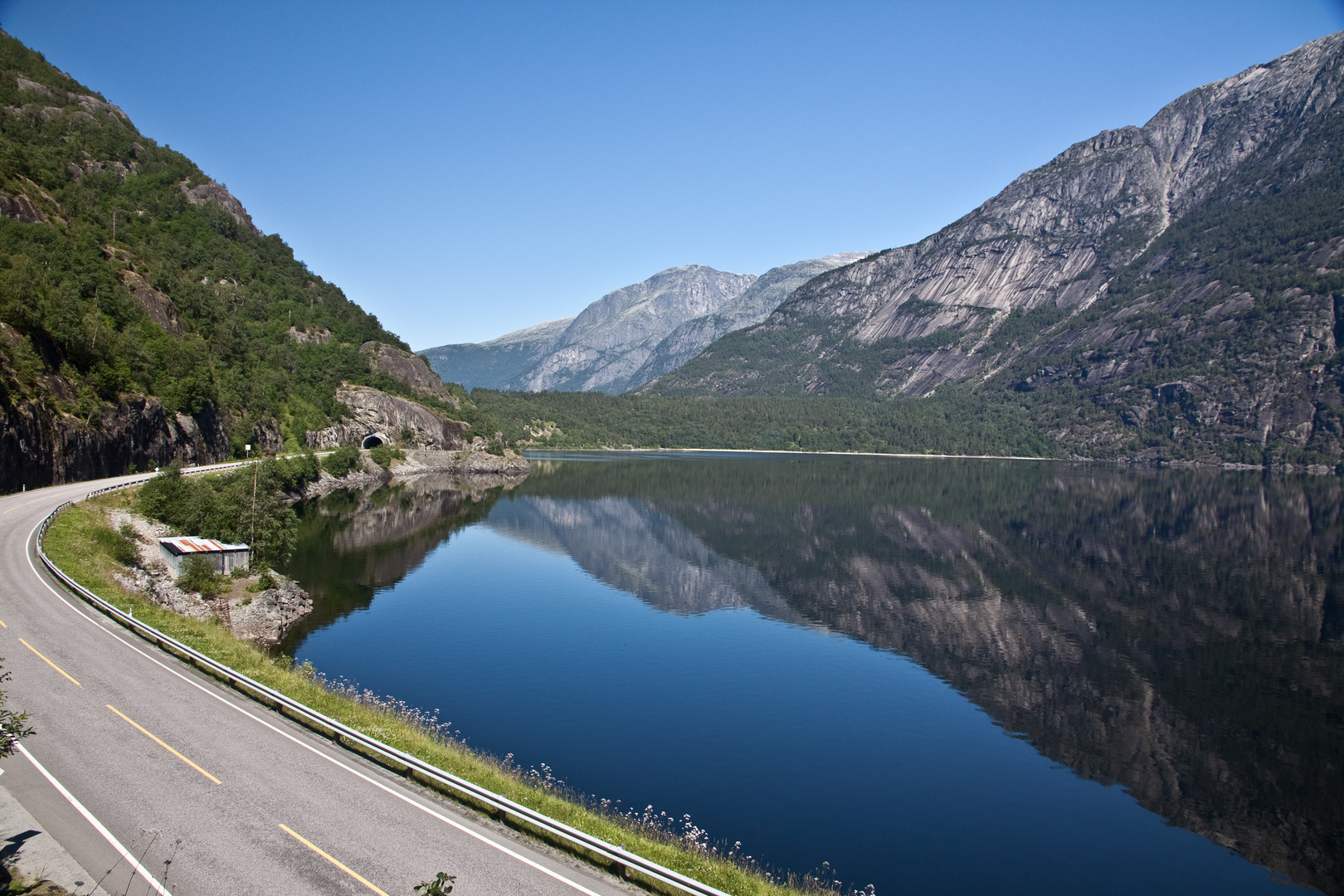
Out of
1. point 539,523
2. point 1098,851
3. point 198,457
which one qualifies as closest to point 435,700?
point 1098,851

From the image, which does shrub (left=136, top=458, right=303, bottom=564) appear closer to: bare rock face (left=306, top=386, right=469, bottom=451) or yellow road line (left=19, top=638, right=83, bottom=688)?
yellow road line (left=19, top=638, right=83, bottom=688)

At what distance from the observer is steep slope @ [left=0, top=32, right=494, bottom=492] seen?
216 ft

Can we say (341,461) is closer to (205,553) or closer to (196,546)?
(196,546)

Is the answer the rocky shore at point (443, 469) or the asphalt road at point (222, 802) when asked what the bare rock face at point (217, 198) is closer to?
the rocky shore at point (443, 469)

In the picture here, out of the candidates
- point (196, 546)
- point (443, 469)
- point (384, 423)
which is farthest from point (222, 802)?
point (443, 469)

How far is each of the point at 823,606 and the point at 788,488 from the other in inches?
3478

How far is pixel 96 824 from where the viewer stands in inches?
676

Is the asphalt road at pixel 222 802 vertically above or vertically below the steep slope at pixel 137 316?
below

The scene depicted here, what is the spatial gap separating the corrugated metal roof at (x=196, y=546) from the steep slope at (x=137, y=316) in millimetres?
18868

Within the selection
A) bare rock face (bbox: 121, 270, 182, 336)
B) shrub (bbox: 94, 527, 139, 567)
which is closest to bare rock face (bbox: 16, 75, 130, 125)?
bare rock face (bbox: 121, 270, 182, 336)

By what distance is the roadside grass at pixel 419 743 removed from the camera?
64.3ft

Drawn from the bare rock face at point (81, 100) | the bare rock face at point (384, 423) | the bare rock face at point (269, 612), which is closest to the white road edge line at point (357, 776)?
the bare rock face at point (269, 612)

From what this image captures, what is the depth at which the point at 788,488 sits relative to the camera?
14738 cm

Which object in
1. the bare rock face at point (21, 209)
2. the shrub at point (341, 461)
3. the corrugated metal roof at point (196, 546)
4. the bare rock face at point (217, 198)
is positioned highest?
the bare rock face at point (217, 198)
